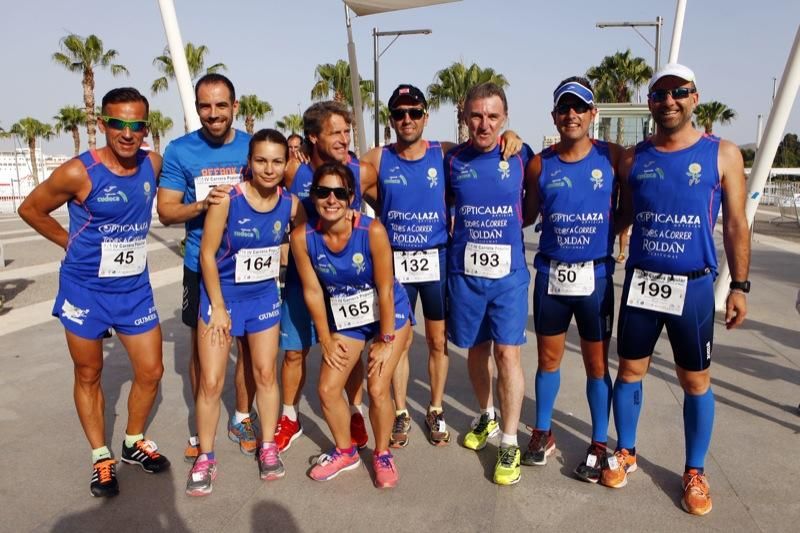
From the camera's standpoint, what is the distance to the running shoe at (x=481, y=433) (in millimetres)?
3604

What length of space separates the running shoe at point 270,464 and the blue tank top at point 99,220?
4.00 feet

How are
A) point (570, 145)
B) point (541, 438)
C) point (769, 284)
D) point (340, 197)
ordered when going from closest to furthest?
point (340, 197)
point (570, 145)
point (541, 438)
point (769, 284)

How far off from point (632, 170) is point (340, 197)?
153cm

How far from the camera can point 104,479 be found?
311cm

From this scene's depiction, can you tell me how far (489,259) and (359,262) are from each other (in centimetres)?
80

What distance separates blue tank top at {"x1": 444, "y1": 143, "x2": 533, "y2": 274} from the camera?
3297 millimetres

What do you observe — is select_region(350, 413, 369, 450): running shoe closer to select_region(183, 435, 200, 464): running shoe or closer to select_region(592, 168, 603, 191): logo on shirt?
select_region(183, 435, 200, 464): running shoe

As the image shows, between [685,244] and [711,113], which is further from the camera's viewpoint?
[711,113]

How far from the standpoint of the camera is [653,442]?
359cm

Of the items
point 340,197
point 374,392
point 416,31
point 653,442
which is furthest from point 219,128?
point 416,31

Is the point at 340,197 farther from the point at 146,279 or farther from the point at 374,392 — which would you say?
the point at 146,279

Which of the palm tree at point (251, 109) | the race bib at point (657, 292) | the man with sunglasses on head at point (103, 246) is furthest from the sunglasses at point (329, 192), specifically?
the palm tree at point (251, 109)

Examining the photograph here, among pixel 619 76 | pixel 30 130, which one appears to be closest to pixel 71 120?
pixel 30 130

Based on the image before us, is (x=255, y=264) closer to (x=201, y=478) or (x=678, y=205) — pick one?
(x=201, y=478)
